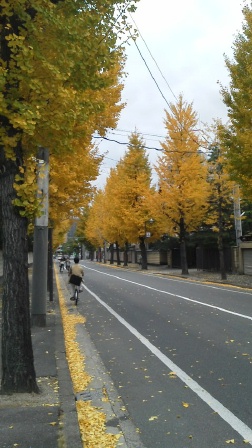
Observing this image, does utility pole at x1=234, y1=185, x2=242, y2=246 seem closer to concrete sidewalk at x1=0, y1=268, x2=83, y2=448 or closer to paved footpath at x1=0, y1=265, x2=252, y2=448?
paved footpath at x1=0, y1=265, x2=252, y2=448

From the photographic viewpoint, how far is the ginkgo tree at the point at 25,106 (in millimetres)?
5195

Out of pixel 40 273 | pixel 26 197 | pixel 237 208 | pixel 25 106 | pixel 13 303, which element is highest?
pixel 237 208

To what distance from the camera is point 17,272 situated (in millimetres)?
5391

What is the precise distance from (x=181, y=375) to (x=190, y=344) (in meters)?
1.96

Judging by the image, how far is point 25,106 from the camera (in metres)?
5.11

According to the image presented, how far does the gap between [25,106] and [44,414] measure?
10.8 feet

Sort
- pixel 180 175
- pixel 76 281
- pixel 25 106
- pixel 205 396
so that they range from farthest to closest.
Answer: pixel 180 175 → pixel 76 281 → pixel 205 396 → pixel 25 106

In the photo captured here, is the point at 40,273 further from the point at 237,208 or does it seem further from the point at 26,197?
the point at 237,208

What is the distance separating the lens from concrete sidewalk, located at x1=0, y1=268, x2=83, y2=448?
13.6ft

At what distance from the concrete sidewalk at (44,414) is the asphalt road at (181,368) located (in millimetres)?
648

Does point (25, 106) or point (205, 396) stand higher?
point (25, 106)

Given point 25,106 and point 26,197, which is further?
point 26,197

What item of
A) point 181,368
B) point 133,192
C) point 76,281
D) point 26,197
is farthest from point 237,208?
point 26,197

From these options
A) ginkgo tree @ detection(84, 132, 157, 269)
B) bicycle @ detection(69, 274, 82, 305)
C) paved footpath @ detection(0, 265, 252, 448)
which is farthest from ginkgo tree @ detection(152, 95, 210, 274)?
paved footpath @ detection(0, 265, 252, 448)
